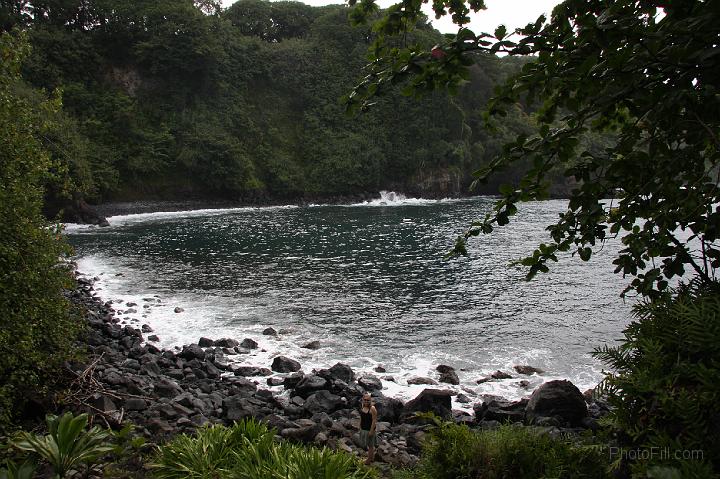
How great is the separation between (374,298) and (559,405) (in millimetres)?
11603

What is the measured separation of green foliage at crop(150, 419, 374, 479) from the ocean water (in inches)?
177

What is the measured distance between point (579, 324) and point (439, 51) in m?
16.7

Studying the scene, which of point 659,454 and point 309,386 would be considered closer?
point 659,454

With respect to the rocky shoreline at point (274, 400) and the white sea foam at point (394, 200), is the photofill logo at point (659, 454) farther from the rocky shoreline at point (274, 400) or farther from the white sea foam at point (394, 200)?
the white sea foam at point (394, 200)

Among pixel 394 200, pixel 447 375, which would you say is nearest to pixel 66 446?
pixel 447 375

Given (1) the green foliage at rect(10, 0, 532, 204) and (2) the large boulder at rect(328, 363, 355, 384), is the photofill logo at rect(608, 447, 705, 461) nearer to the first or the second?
(2) the large boulder at rect(328, 363, 355, 384)

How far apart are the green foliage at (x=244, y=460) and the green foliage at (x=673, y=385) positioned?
9.71 feet

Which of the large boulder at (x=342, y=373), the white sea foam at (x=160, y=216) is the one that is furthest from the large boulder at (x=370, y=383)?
the white sea foam at (x=160, y=216)

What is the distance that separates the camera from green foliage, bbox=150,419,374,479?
5195 mm

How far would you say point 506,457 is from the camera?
471 centimetres

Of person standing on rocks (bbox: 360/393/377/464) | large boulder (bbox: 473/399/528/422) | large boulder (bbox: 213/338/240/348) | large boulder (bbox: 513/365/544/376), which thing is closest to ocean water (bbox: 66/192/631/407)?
large boulder (bbox: 513/365/544/376)

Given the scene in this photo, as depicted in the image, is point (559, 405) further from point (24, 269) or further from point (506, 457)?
point (24, 269)

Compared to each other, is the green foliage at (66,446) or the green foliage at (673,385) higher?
the green foliage at (673,385)

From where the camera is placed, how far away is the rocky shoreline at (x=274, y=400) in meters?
8.55
